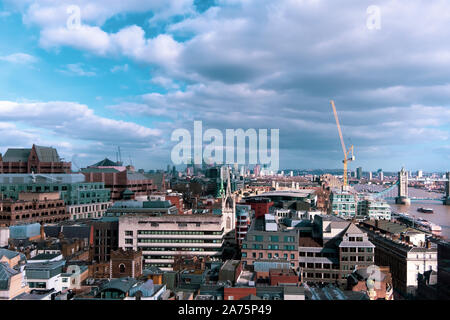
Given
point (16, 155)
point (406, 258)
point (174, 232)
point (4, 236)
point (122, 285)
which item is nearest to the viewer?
point (122, 285)

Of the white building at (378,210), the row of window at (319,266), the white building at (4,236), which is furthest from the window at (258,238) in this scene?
the white building at (378,210)

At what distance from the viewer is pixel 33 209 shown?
41.4 meters

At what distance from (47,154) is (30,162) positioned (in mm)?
3110

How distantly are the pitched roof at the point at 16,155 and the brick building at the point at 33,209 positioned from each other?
58.8 ft

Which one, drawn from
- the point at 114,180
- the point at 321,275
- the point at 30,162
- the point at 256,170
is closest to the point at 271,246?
the point at 321,275

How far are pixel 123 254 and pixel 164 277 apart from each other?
4.34 metres

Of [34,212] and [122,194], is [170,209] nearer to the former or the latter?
[34,212]

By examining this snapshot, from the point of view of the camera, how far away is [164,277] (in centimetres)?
2050

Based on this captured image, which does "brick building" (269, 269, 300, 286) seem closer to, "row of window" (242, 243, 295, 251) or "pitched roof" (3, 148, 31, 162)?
"row of window" (242, 243, 295, 251)

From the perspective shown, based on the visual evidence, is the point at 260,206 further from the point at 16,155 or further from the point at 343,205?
the point at 16,155

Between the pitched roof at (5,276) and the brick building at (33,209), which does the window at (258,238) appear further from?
the brick building at (33,209)
